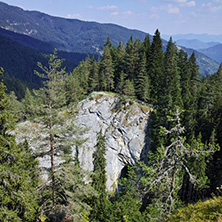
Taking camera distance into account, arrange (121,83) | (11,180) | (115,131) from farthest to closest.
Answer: (121,83) → (115,131) → (11,180)

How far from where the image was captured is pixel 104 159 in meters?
24.4

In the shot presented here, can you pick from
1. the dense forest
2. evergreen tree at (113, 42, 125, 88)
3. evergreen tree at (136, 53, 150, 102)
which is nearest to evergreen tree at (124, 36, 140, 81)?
the dense forest

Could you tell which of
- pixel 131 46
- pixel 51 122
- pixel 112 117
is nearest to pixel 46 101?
pixel 51 122

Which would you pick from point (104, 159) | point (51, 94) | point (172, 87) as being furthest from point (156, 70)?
point (51, 94)

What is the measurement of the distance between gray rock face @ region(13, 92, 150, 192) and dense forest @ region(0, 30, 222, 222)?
276 cm

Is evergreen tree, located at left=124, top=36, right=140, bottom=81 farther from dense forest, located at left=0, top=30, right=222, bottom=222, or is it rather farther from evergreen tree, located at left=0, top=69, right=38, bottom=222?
evergreen tree, located at left=0, top=69, right=38, bottom=222

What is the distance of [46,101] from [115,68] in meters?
39.4

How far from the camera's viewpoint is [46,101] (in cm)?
1076

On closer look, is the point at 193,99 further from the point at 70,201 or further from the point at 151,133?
the point at 70,201

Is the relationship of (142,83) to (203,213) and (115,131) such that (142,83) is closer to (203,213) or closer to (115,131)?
(115,131)

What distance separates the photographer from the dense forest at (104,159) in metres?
8.56

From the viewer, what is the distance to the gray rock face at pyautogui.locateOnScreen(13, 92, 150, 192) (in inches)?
1426

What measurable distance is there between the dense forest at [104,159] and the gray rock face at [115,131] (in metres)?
2.76

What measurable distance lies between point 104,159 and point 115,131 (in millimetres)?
13359
